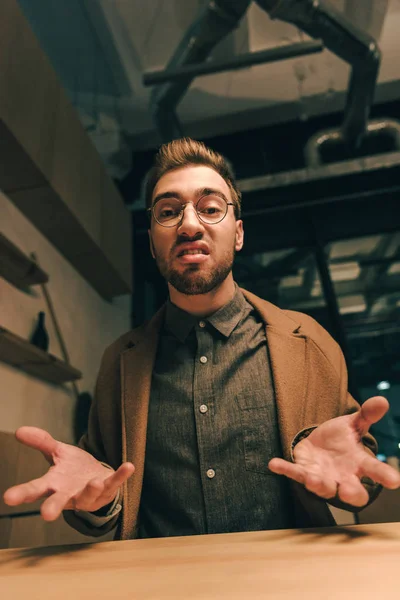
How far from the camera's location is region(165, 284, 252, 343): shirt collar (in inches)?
46.3

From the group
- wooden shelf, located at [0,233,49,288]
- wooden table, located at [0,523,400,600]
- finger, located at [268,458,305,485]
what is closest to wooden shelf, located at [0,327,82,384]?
wooden shelf, located at [0,233,49,288]

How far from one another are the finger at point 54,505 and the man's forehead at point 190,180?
2.75ft

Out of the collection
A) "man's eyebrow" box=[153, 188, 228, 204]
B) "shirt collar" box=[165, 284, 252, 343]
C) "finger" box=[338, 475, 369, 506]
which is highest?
"man's eyebrow" box=[153, 188, 228, 204]

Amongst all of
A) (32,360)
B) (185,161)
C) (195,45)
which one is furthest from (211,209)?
(195,45)

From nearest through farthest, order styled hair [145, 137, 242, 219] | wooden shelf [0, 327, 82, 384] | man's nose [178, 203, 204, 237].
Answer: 1. man's nose [178, 203, 204, 237]
2. styled hair [145, 137, 242, 219]
3. wooden shelf [0, 327, 82, 384]

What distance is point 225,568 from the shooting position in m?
0.49

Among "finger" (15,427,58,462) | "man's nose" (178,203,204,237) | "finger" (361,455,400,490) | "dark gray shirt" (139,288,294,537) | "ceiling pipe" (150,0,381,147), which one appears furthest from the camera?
"ceiling pipe" (150,0,381,147)

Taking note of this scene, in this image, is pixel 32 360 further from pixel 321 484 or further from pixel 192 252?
pixel 321 484

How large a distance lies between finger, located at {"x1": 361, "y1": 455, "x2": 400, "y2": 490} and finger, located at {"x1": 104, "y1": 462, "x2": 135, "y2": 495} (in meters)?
0.38

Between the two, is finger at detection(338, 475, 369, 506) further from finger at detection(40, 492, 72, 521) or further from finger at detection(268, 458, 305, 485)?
finger at detection(40, 492, 72, 521)

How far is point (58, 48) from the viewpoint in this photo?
3072mm

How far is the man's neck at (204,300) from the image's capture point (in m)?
1.18

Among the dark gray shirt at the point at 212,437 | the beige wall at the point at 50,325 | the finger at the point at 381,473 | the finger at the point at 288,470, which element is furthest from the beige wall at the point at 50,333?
the finger at the point at 381,473

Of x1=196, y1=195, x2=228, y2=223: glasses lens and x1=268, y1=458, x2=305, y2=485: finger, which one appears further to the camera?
x1=196, y1=195, x2=228, y2=223: glasses lens
